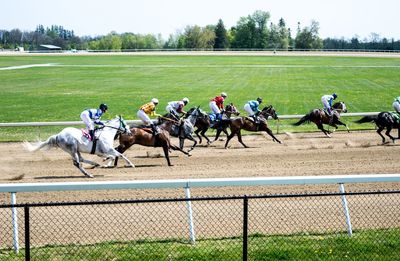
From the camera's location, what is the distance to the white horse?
Result: 13.6 meters

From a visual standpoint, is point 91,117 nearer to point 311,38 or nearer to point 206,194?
point 206,194

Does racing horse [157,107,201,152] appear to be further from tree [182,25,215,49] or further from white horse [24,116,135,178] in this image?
tree [182,25,215,49]

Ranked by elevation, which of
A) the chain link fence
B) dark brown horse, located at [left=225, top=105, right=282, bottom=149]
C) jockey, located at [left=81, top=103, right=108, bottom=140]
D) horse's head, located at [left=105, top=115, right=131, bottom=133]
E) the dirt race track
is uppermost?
jockey, located at [left=81, top=103, right=108, bottom=140]

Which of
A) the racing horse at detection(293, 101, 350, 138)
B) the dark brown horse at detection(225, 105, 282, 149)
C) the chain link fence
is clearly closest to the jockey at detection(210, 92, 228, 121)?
the dark brown horse at detection(225, 105, 282, 149)

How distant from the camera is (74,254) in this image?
24.8 feet

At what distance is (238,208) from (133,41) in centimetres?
15020

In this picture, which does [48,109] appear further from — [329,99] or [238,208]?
[238,208]

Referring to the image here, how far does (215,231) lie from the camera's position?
8.67 meters

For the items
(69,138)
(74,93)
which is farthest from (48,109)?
(69,138)

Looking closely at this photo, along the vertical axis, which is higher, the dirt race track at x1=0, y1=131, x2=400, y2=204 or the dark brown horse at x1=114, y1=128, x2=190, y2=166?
the dark brown horse at x1=114, y1=128, x2=190, y2=166

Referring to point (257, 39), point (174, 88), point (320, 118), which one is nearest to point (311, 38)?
point (257, 39)

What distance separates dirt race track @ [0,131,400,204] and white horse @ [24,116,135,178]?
0.42m

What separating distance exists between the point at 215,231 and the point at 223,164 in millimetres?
6270

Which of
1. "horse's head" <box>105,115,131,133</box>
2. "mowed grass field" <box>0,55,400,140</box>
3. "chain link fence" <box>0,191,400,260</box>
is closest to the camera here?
"chain link fence" <box>0,191,400,260</box>
